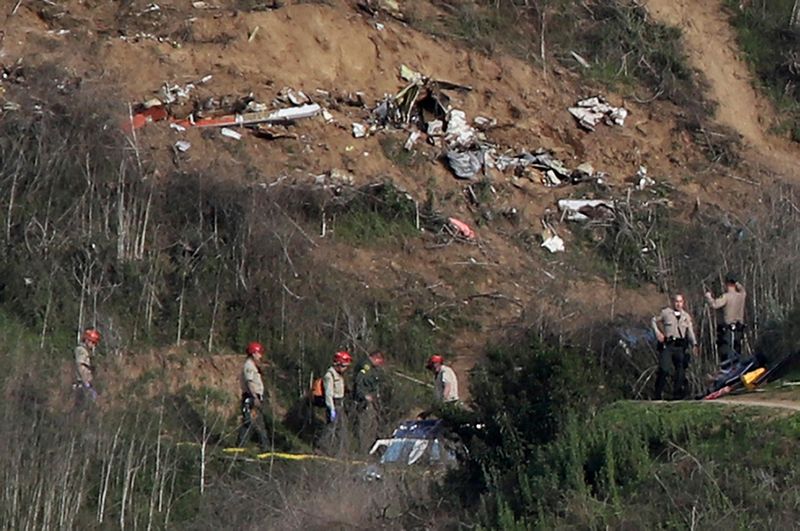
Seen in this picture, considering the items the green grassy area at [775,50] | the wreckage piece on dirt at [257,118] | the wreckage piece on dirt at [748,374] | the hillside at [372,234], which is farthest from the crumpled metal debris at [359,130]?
the wreckage piece on dirt at [748,374]

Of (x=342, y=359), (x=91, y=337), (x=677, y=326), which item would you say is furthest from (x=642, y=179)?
(x=91, y=337)

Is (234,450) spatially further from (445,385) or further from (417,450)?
(417,450)

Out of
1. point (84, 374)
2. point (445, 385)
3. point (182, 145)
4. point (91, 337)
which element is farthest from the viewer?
point (182, 145)

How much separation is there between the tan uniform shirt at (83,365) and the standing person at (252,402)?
1.74 meters

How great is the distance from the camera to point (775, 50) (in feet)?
95.2

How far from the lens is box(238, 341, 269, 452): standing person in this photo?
19.2 metres

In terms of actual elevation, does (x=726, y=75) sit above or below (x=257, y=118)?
above

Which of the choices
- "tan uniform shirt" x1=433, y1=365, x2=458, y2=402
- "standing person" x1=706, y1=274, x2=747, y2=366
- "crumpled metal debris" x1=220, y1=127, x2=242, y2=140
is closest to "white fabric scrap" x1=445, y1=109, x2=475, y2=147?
"crumpled metal debris" x1=220, y1=127, x2=242, y2=140

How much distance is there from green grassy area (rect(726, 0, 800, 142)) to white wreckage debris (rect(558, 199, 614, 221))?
4.72 meters

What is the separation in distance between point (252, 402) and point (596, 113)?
973 centimetres

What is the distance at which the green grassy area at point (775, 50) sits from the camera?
28094 mm

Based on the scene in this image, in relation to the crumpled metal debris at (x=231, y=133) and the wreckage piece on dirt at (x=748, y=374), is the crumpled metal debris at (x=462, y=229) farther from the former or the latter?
the wreckage piece on dirt at (x=748, y=374)

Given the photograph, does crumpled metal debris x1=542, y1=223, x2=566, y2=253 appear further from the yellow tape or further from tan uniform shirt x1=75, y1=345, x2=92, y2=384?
tan uniform shirt x1=75, y1=345, x2=92, y2=384

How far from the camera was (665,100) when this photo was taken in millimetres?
27453
